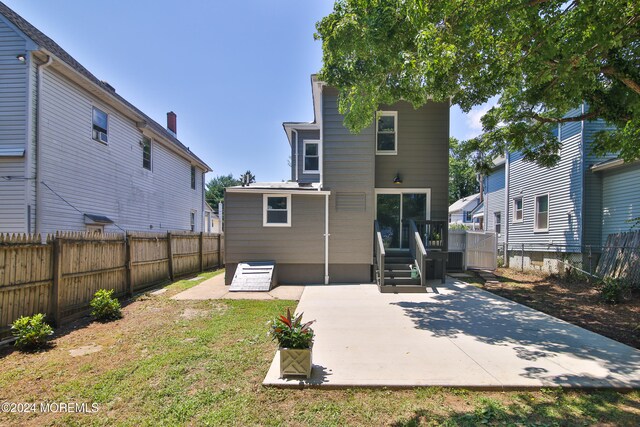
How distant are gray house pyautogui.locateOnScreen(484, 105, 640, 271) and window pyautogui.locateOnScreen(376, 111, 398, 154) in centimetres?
499

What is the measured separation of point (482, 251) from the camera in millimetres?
12477

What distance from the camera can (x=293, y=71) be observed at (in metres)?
11.7

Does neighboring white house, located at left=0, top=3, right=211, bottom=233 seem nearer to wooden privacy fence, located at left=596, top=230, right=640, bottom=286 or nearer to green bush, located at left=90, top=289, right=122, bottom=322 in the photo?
green bush, located at left=90, top=289, right=122, bottom=322

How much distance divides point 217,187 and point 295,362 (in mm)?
49386

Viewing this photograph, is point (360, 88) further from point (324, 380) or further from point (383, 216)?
point (324, 380)

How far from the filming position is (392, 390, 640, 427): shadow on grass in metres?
2.82

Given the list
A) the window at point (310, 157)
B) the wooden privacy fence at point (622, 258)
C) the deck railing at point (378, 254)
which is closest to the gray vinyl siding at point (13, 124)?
the window at point (310, 157)

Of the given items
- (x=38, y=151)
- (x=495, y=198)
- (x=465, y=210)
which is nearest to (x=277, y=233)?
(x=38, y=151)

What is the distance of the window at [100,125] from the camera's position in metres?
10.9

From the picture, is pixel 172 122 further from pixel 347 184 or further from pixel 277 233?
pixel 347 184

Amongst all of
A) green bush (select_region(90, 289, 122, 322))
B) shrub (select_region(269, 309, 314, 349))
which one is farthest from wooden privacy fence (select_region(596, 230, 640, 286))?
green bush (select_region(90, 289, 122, 322))

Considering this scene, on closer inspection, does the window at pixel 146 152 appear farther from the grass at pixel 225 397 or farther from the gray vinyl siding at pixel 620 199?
the gray vinyl siding at pixel 620 199

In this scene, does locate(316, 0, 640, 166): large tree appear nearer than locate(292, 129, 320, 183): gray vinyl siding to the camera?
Yes

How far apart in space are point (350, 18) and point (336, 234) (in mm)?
6079
